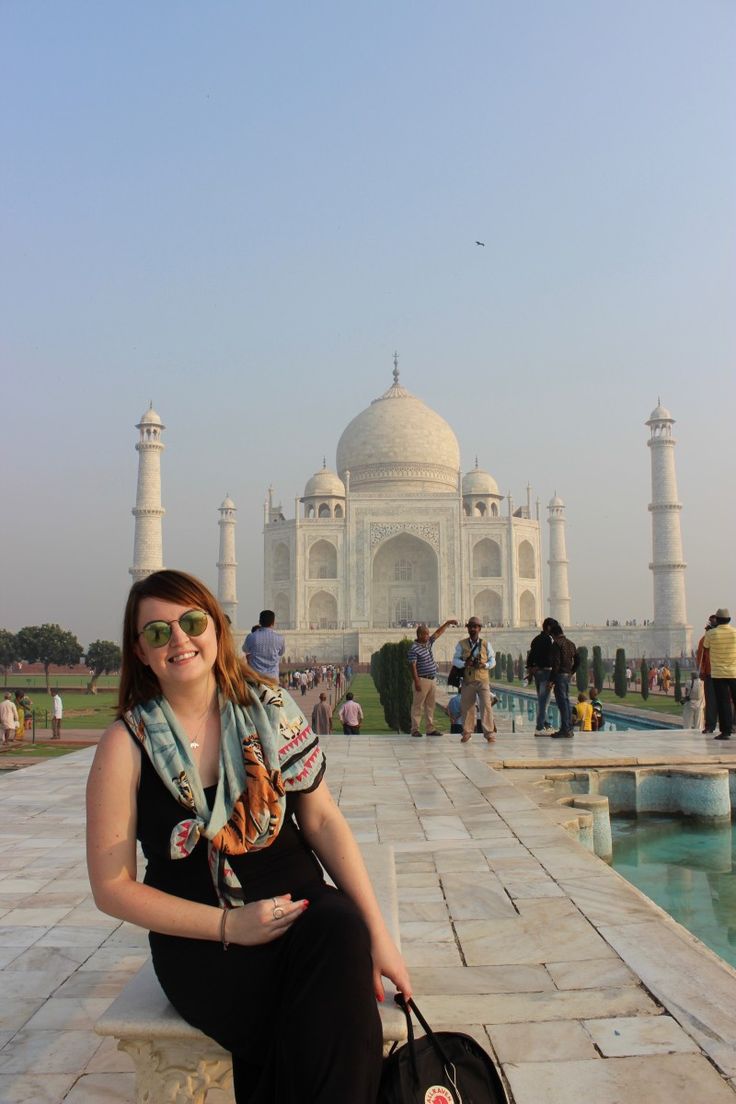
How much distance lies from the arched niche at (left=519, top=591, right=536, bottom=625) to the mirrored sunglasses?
33.9 metres

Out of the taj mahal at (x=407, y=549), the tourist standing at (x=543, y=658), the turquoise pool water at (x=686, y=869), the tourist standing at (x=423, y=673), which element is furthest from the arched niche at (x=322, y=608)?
the turquoise pool water at (x=686, y=869)

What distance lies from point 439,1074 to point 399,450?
1382 inches

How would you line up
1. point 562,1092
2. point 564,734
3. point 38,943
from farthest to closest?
point 564,734 < point 38,943 < point 562,1092

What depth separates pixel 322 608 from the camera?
34438mm

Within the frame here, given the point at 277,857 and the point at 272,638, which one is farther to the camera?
the point at 272,638

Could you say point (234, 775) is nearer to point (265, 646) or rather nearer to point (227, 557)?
point (265, 646)

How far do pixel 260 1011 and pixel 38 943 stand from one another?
1556mm

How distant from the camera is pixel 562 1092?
1.66 metres

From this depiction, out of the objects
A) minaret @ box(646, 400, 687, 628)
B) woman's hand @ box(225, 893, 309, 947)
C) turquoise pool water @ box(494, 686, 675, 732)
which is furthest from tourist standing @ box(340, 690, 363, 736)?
minaret @ box(646, 400, 687, 628)

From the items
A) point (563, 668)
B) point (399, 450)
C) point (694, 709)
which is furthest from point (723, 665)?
point (399, 450)

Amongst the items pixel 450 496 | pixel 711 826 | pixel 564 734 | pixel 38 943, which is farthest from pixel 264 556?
pixel 38 943

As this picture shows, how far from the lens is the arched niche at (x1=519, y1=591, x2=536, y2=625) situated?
115 feet

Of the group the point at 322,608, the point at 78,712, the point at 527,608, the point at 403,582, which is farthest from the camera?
the point at 403,582

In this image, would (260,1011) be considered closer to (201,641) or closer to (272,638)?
(201,641)
